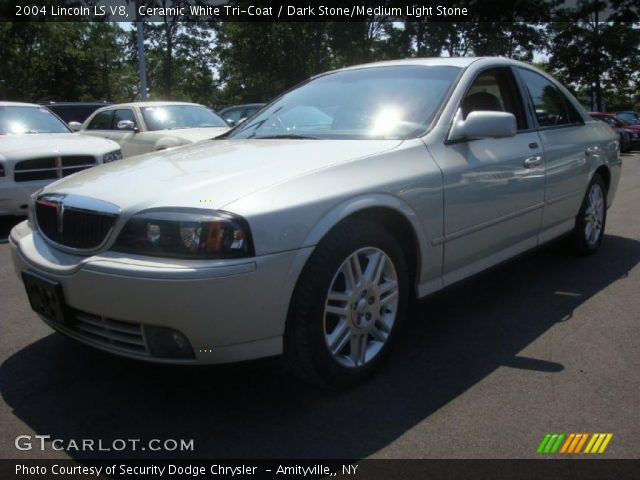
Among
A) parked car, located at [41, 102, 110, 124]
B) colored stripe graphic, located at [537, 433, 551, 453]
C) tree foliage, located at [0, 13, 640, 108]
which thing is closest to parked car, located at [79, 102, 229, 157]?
parked car, located at [41, 102, 110, 124]

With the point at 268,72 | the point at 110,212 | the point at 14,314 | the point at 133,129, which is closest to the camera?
the point at 110,212

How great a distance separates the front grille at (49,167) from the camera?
21.6 feet

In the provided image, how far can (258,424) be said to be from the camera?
2496 mm

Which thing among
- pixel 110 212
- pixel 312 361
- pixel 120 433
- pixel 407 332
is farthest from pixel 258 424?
pixel 407 332

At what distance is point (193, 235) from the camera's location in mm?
2293

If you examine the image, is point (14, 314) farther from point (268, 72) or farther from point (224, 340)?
point (268, 72)

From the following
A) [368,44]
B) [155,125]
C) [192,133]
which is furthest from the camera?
[368,44]

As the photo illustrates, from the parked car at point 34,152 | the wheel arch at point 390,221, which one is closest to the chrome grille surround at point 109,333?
the wheel arch at point 390,221

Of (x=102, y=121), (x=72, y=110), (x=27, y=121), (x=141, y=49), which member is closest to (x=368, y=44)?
(x=141, y=49)

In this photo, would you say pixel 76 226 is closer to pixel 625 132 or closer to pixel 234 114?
pixel 234 114

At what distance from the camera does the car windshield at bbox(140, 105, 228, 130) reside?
9.52 metres

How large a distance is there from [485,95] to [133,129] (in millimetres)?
6801

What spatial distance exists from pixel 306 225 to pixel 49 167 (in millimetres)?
5335

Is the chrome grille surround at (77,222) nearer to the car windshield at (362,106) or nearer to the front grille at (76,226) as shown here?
the front grille at (76,226)
